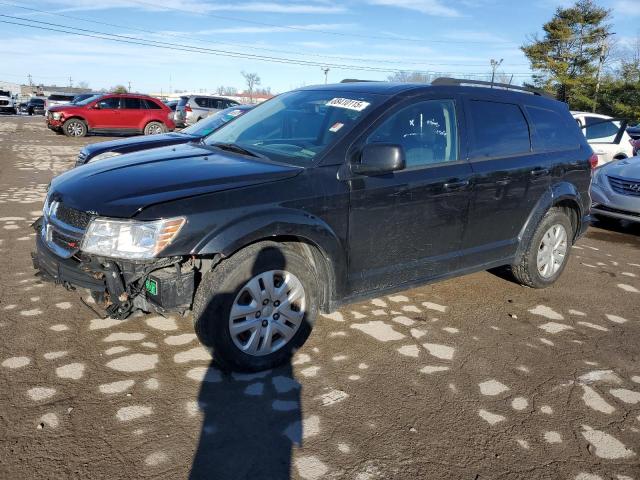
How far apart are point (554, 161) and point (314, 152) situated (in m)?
2.54

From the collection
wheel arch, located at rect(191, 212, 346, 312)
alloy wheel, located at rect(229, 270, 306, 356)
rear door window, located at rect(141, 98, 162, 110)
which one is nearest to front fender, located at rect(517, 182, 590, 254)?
wheel arch, located at rect(191, 212, 346, 312)

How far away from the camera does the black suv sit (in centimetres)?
300

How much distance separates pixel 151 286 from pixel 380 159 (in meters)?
1.61

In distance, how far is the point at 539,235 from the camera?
4883 millimetres

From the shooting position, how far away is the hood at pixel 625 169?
7.93 metres

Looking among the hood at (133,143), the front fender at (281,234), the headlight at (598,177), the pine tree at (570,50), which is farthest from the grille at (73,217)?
the pine tree at (570,50)

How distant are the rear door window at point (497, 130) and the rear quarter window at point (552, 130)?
0.49ft

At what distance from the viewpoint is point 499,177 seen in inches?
171

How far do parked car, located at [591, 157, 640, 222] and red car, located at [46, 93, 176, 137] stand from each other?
16.1m

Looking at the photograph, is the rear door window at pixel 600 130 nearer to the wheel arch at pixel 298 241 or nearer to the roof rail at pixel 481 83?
the roof rail at pixel 481 83

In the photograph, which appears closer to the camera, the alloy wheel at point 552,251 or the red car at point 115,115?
the alloy wheel at point 552,251

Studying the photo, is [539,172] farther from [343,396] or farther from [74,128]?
[74,128]

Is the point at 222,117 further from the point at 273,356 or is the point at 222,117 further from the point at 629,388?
the point at 629,388

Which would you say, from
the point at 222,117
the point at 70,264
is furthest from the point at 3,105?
the point at 70,264
